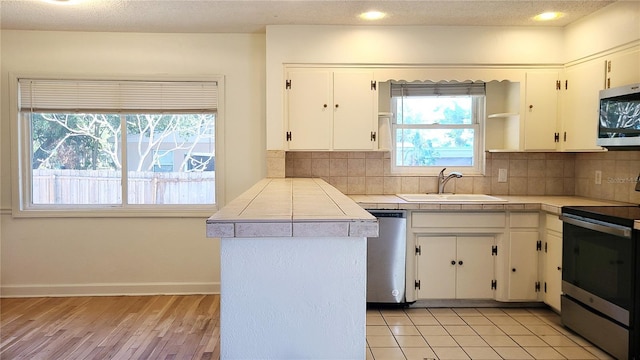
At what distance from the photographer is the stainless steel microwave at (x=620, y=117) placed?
2.66 m

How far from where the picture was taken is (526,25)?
3.53m

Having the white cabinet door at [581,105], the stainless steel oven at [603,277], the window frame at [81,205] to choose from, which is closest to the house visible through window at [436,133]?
the white cabinet door at [581,105]

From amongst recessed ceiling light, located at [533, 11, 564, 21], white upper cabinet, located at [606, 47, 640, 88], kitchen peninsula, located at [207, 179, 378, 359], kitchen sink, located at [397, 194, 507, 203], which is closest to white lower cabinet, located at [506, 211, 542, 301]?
kitchen sink, located at [397, 194, 507, 203]

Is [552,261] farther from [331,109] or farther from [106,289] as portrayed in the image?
[106,289]

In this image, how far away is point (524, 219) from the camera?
3312 mm

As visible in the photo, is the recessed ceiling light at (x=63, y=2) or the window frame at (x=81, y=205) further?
the window frame at (x=81, y=205)

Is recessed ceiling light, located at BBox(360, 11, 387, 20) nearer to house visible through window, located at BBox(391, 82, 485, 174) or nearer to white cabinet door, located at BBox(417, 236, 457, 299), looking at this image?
house visible through window, located at BBox(391, 82, 485, 174)

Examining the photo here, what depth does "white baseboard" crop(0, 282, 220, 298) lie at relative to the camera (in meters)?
3.84

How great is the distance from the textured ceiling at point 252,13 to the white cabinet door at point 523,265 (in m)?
1.57

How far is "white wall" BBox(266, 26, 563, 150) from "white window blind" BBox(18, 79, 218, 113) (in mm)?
704

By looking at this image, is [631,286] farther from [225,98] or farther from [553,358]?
[225,98]

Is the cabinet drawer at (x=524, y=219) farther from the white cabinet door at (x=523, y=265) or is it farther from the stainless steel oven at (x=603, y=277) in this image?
the stainless steel oven at (x=603, y=277)

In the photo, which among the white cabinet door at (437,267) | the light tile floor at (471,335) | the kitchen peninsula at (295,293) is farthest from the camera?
the white cabinet door at (437,267)

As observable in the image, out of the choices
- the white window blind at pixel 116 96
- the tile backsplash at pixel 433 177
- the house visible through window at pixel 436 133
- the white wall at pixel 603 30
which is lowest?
the tile backsplash at pixel 433 177
